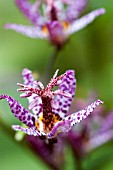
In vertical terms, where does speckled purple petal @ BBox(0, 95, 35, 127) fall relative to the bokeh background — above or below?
below

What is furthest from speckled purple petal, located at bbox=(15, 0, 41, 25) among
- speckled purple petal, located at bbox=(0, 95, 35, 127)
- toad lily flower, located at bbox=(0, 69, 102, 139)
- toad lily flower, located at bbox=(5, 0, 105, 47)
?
speckled purple petal, located at bbox=(0, 95, 35, 127)

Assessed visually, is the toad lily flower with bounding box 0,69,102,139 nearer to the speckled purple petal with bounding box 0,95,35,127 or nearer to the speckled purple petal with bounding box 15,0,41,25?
the speckled purple petal with bounding box 0,95,35,127

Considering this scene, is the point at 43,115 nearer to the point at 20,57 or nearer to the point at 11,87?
the point at 11,87

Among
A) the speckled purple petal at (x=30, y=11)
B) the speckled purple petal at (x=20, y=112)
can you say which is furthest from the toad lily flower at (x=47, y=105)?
the speckled purple petal at (x=30, y=11)

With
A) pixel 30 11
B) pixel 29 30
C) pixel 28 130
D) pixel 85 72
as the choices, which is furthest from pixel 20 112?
pixel 85 72

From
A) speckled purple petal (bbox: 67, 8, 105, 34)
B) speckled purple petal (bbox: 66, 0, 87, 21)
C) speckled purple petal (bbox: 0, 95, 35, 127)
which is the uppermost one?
speckled purple petal (bbox: 66, 0, 87, 21)

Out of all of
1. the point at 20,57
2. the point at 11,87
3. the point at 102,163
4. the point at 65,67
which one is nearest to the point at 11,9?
the point at 20,57

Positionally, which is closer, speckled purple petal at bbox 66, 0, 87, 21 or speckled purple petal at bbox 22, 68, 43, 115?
speckled purple petal at bbox 22, 68, 43, 115

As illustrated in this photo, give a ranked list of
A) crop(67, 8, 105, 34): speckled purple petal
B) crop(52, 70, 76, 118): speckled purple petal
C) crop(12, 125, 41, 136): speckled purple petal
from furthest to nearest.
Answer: crop(67, 8, 105, 34): speckled purple petal, crop(52, 70, 76, 118): speckled purple petal, crop(12, 125, 41, 136): speckled purple petal
